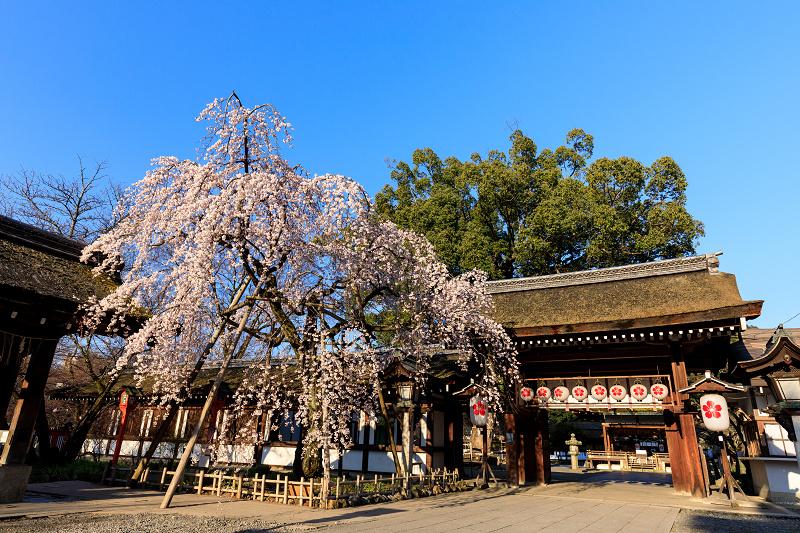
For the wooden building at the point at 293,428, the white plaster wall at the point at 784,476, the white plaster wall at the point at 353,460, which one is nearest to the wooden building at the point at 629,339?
the white plaster wall at the point at 784,476

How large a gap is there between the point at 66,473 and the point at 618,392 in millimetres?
18923

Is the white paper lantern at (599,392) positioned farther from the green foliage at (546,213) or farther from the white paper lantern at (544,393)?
the green foliage at (546,213)

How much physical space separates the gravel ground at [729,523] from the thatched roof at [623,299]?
4990 mm

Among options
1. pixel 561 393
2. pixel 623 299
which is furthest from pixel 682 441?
pixel 623 299

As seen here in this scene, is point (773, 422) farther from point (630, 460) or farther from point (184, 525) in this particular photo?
point (630, 460)

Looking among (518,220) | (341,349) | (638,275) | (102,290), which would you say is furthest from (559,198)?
(102,290)

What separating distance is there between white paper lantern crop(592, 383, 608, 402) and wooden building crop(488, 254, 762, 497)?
0.16 m

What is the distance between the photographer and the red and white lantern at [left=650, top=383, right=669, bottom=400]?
13867 millimetres

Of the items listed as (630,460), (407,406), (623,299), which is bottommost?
(630,460)

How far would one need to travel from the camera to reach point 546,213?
86.2 ft

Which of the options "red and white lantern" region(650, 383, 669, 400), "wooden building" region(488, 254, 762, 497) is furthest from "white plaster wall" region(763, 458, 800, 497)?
"red and white lantern" region(650, 383, 669, 400)

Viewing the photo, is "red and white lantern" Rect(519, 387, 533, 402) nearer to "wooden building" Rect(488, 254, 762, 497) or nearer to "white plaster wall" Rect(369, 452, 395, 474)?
"wooden building" Rect(488, 254, 762, 497)

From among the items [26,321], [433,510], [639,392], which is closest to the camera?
[26,321]

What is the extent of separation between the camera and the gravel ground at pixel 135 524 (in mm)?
7481
